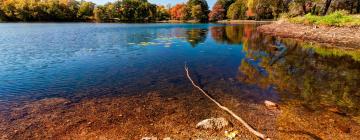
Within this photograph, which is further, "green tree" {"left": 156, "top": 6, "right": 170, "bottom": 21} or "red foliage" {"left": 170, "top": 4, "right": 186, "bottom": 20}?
"green tree" {"left": 156, "top": 6, "right": 170, "bottom": 21}

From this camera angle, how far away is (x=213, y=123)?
720 cm

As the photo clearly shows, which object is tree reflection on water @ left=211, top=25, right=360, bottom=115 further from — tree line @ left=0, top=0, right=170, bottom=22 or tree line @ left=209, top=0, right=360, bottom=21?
tree line @ left=0, top=0, right=170, bottom=22

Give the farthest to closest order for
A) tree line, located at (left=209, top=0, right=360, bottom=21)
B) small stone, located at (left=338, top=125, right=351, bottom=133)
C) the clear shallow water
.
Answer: tree line, located at (left=209, top=0, right=360, bottom=21), the clear shallow water, small stone, located at (left=338, top=125, right=351, bottom=133)

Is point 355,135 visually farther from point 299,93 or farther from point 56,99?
point 56,99

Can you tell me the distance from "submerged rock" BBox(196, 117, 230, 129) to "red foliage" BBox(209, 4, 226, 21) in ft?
403

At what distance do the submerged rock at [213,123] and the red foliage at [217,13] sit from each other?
4835 inches

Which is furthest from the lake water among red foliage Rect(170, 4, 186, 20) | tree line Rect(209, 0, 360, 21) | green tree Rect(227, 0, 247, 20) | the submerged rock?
red foliage Rect(170, 4, 186, 20)

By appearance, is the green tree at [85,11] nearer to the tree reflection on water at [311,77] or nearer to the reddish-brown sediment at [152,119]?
the tree reflection on water at [311,77]

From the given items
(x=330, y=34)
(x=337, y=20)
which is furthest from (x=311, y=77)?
(x=337, y=20)

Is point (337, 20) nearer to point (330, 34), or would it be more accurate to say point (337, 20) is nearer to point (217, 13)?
point (330, 34)

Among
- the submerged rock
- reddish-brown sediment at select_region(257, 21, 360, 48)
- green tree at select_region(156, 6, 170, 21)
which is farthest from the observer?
green tree at select_region(156, 6, 170, 21)

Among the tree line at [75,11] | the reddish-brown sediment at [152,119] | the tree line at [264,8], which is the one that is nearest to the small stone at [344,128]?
the reddish-brown sediment at [152,119]

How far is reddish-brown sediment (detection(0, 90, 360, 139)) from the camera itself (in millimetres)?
6809

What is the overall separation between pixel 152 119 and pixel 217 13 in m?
123
